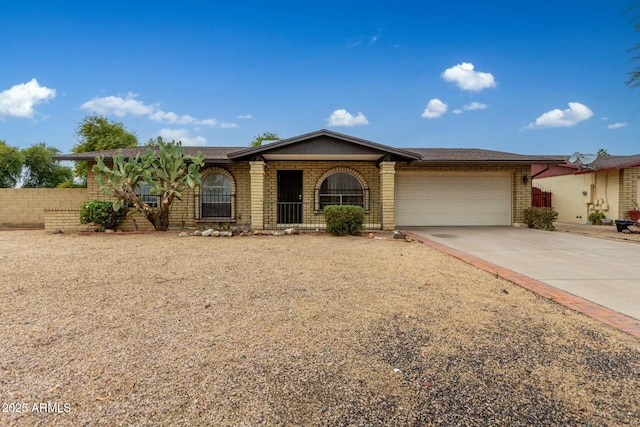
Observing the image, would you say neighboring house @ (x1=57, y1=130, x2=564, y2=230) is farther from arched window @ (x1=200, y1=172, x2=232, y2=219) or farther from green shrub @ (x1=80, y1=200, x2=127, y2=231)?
green shrub @ (x1=80, y1=200, x2=127, y2=231)

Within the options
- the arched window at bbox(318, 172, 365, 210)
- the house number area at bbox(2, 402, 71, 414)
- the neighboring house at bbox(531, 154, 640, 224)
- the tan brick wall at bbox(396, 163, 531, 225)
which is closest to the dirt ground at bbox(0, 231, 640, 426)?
the house number area at bbox(2, 402, 71, 414)

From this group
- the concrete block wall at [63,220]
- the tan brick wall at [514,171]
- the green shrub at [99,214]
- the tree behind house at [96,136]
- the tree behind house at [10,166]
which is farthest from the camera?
the tree behind house at [96,136]

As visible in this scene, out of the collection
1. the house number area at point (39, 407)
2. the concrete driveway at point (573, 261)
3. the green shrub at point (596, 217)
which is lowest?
the house number area at point (39, 407)

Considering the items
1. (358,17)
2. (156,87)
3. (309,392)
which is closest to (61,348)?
(309,392)

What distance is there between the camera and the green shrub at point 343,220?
9984 mm

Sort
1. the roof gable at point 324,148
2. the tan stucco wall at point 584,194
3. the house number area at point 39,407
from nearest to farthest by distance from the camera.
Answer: the house number area at point 39,407 → the roof gable at point 324,148 → the tan stucco wall at point 584,194

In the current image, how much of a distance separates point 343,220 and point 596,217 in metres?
13.2

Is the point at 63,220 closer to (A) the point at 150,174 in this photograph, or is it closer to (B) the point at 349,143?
(A) the point at 150,174

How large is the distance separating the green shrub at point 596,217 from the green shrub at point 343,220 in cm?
1256

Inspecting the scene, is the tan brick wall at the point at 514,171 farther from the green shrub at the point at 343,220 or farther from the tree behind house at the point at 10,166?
the tree behind house at the point at 10,166

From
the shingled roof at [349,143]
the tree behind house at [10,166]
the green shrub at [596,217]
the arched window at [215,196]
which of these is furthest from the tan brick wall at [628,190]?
the tree behind house at [10,166]

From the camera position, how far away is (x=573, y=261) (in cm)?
614

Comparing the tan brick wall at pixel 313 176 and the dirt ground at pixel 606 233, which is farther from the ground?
the tan brick wall at pixel 313 176

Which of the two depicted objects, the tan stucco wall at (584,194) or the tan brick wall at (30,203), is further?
the tan stucco wall at (584,194)
